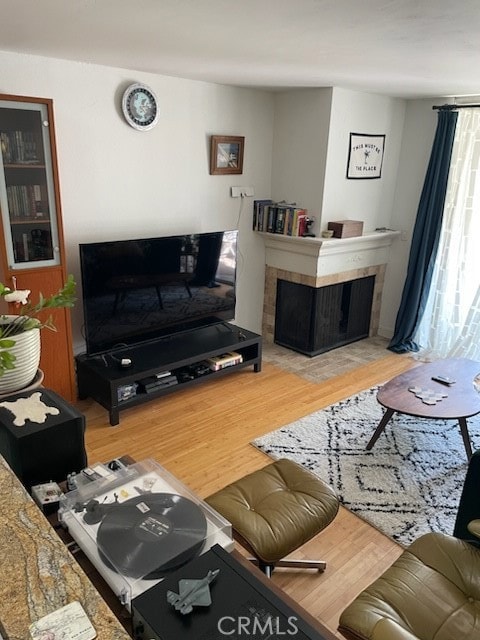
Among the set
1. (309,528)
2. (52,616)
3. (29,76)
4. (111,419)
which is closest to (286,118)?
(29,76)

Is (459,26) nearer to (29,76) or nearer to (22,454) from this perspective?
(22,454)

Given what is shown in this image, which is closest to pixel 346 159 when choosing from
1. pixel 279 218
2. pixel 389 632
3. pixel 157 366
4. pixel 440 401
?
pixel 279 218

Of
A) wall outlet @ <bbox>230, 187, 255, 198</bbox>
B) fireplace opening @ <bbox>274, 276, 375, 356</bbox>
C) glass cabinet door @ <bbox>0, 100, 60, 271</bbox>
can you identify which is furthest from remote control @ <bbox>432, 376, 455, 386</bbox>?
glass cabinet door @ <bbox>0, 100, 60, 271</bbox>

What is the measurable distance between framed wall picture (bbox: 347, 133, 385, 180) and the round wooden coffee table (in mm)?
1869

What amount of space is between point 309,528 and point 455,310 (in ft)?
10.4

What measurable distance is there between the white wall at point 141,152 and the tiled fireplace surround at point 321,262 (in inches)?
11.7

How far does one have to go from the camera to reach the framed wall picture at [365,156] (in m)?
4.16

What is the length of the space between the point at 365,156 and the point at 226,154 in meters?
1.26

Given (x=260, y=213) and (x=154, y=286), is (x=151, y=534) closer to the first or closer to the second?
(x=154, y=286)

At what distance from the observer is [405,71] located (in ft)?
9.47

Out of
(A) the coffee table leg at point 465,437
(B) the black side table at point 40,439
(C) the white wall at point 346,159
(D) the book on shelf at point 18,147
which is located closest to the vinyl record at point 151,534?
(B) the black side table at point 40,439

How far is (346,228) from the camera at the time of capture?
4.14 metres

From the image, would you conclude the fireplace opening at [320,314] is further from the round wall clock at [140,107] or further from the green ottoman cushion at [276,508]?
the green ottoman cushion at [276,508]

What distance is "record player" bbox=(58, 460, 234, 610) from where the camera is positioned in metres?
1.07
